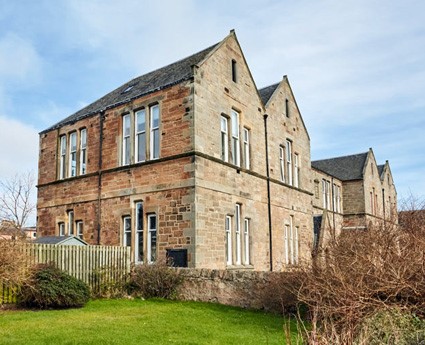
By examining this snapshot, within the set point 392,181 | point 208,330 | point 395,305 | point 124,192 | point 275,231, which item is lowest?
point 208,330

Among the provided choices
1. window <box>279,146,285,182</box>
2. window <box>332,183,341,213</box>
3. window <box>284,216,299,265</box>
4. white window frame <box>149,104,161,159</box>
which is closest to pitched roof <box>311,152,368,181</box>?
window <box>332,183,341,213</box>

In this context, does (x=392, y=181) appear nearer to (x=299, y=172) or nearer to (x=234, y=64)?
(x=299, y=172)

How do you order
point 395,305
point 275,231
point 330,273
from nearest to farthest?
point 395,305 → point 330,273 → point 275,231

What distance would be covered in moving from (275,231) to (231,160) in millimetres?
5557

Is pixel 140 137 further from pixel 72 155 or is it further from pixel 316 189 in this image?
pixel 316 189

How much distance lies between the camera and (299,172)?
27906 mm

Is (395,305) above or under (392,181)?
under

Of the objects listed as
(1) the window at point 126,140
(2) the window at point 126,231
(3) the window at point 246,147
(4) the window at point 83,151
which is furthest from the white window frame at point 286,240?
(4) the window at point 83,151

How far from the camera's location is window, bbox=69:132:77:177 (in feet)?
78.4

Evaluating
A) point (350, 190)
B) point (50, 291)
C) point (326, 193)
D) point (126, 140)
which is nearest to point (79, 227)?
point (126, 140)

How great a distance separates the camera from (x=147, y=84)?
22.4 metres

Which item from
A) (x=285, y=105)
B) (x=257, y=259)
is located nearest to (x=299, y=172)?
(x=285, y=105)

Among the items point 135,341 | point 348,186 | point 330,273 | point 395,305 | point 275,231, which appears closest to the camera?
point 395,305

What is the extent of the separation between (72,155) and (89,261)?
9.80 m
